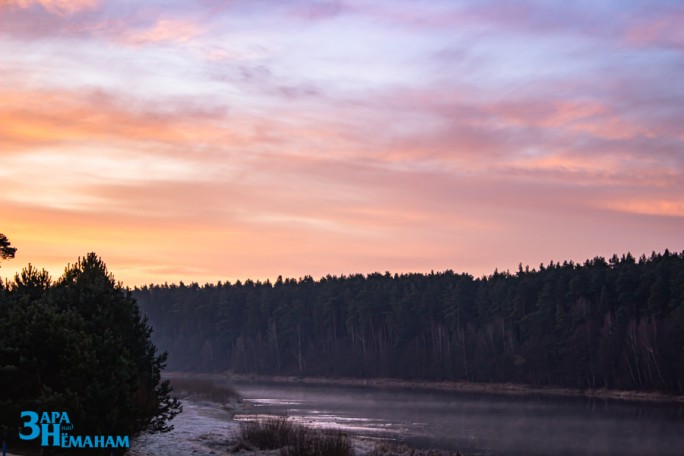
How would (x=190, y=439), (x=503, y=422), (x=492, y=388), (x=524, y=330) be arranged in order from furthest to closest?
(x=524, y=330) → (x=492, y=388) → (x=503, y=422) → (x=190, y=439)

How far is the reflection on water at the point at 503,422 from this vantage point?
184ft

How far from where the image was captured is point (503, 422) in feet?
239

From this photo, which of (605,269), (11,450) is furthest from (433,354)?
(11,450)

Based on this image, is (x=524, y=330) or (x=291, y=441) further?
(x=524, y=330)

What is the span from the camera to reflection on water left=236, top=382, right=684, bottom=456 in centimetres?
5597

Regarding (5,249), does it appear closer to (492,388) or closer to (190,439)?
(190,439)

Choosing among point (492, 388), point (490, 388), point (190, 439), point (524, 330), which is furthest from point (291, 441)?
point (524, 330)

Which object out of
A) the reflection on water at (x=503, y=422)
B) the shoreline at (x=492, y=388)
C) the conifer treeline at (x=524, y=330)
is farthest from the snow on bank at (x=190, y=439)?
the conifer treeline at (x=524, y=330)

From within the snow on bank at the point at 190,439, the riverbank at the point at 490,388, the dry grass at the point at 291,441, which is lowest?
the riverbank at the point at 490,388

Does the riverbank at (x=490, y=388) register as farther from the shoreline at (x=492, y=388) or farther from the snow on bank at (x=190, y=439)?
the snow on bank at (x=190, y=439)

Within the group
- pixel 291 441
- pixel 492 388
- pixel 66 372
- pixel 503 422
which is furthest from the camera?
pixel 492 388

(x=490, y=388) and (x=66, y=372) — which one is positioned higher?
(x=66, y=372)

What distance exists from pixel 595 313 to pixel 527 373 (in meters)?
15.0

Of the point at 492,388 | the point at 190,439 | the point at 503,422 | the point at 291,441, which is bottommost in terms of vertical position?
the point at 492,388
